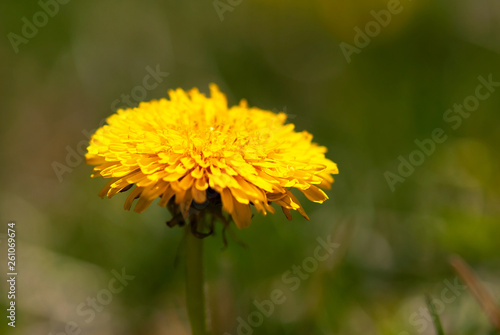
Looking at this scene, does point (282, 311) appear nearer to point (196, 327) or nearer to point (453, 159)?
point (196, 327)

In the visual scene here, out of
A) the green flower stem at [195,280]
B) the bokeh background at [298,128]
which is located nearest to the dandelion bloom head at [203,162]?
the green flower stem at [195,280]

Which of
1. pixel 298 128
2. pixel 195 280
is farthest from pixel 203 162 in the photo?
pixel 298 128

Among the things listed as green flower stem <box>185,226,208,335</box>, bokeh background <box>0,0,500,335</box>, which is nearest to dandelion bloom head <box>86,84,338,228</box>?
green flower stem <box>185,226,208,335</box>

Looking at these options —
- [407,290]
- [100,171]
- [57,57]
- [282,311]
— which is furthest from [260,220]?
[57,57]

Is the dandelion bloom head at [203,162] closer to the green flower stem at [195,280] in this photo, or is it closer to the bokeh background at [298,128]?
the green flower stem at [195,280]

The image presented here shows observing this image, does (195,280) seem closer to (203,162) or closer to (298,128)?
(203,162)

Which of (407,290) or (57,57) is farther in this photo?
(57,57)
